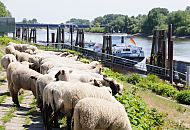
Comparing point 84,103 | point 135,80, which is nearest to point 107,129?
point 84,103

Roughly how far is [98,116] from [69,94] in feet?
4.43

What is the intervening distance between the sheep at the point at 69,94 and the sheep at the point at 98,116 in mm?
905

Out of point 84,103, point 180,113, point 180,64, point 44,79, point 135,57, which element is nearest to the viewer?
point 84,103

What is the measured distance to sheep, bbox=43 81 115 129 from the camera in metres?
7.26

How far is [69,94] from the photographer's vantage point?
7.29 metres

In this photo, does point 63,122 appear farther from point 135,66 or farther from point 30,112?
point 135,66

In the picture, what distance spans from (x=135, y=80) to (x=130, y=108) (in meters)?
11.9

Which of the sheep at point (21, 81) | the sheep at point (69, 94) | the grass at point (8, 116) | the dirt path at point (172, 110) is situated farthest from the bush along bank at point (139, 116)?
the grass at point (8, 116)

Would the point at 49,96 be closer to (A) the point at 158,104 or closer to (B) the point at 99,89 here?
(B) the point at 99,89

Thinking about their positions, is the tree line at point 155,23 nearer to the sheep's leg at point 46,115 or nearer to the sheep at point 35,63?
the sheep at point 35,63

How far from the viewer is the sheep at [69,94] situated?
23.8 feet

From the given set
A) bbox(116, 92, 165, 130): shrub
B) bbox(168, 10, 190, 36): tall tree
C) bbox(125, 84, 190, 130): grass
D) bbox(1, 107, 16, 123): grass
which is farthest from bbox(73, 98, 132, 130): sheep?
bbox(168, 10, 190, 36): tall tree

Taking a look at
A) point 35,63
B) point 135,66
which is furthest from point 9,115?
point 135,66

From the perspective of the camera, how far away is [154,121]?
10.4 m
